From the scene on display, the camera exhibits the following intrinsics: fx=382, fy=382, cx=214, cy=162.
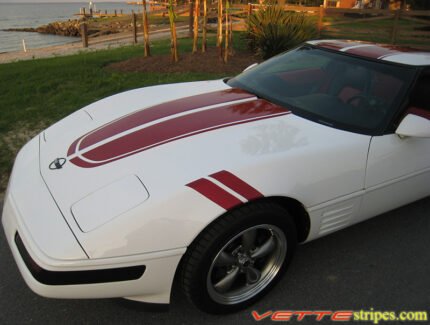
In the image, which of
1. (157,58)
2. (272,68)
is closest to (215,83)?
(272,68)

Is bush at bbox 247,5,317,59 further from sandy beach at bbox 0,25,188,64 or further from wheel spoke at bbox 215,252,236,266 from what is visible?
wheel spoke at bbox 215,252,236,266

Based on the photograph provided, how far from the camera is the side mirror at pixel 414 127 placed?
2.36 m

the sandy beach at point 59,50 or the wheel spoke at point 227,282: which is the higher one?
the wheel spoke at point 227,282

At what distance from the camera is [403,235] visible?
2949 millimetres

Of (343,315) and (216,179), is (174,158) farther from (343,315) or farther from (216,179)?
(343,315)

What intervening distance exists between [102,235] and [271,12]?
7.89m

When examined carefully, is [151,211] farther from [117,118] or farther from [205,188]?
[117,118]

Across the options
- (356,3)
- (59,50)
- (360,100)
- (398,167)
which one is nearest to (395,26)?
(360,100)

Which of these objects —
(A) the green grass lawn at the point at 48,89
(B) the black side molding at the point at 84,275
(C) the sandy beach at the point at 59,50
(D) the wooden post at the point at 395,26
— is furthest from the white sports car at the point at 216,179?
(D) the wooden post at the point at 395,26

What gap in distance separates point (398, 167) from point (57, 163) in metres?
2.17

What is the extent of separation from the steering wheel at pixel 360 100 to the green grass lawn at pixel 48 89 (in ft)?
10.2

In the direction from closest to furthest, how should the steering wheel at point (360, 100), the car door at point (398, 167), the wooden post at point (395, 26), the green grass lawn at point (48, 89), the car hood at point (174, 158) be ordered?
1. the car hood at point (174, 158)
2. the car door at point (398, 167)
3. the steering wheel at point (360, 100)
4. the green grass lawn at point (48, 89)
5. the wooden post at point (395, 26)

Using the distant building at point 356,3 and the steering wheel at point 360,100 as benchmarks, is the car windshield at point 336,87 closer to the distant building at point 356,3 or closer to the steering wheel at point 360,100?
the steering wheel at point 360,100

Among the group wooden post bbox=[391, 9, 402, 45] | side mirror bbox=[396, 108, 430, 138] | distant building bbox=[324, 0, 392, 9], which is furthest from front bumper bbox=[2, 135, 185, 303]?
distant building bbox=[324, 0, 392, 9]
